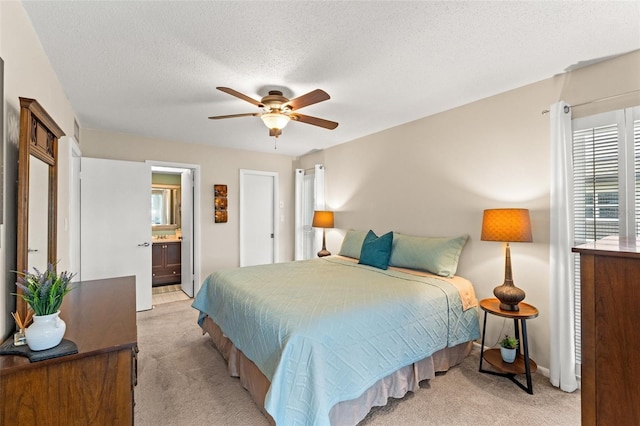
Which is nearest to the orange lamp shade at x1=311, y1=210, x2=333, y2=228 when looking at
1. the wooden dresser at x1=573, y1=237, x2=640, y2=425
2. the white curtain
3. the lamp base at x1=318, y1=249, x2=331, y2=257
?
the lamp base at x1=318, y1=249, x2=331, y2=257

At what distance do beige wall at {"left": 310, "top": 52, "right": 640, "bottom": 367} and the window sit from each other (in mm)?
133

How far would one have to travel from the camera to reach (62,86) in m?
2.57

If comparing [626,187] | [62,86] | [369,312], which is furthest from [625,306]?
[62,86]

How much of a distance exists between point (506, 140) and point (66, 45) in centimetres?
356

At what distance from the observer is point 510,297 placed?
2256 millimetres

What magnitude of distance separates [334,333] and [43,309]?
138 cm

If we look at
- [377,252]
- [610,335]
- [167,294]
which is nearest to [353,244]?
[377,252]

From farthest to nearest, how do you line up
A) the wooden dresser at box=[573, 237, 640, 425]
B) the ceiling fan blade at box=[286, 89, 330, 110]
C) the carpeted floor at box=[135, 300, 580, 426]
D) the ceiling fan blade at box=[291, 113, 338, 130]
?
the ceiling fan blade at box=[291, 113, 338, 130], the ceiling fan blade at box=[286, 89, 330, 110], the carpeted floor at box=[135, 300, 580, 426], the wooden dresser at box=[573, 237, 640, 425]

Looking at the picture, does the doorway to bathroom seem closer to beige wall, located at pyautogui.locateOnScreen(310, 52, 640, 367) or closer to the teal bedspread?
the teal bedspread

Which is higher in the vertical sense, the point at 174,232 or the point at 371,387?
the point at 174,232

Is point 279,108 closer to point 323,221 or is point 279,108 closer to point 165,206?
point 323,221

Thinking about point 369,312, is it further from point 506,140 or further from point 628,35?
point 628,35

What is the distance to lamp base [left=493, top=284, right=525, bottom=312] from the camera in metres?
2.25

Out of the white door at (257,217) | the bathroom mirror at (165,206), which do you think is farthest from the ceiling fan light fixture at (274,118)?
the bathroom mirror at (165,206)
